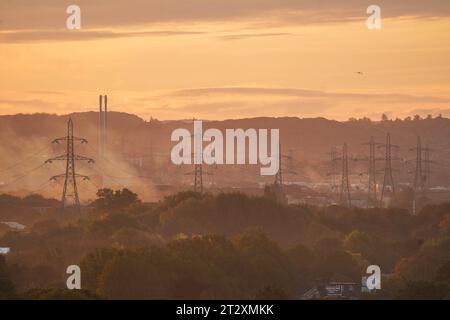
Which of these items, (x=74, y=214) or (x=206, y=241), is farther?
(x=74, y=214)

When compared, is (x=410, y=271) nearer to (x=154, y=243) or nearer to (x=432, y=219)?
(x=154, y=243)

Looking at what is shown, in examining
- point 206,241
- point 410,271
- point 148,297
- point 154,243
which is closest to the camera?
point 148,297

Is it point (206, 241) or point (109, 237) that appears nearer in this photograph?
point (206, 241)

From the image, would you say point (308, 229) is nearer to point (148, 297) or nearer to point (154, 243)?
point (154, 243)
